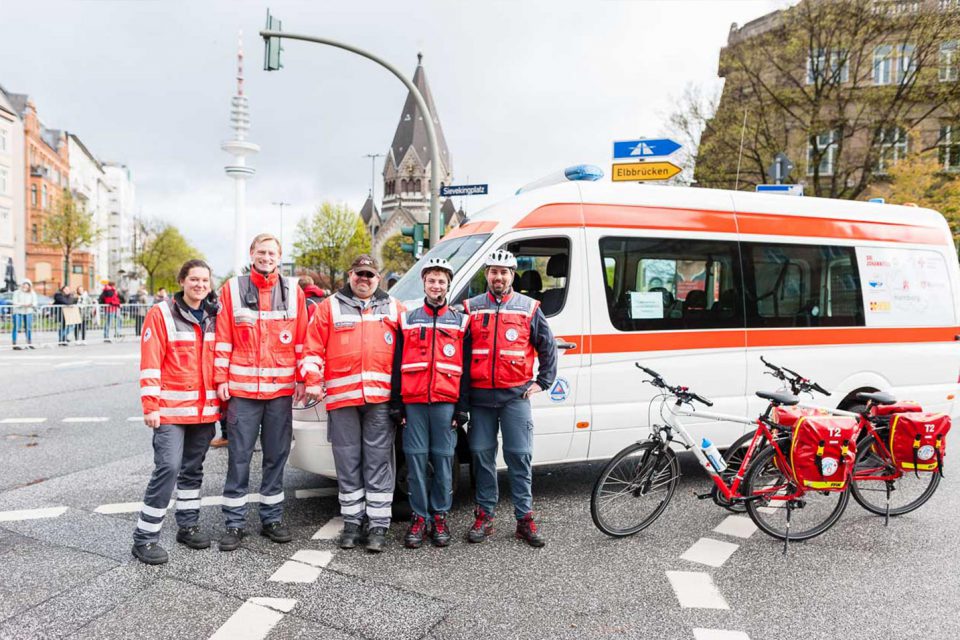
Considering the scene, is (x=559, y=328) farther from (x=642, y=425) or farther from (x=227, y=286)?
(x=227, y=286)

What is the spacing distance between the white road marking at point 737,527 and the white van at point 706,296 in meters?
0.73

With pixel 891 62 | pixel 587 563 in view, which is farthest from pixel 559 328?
pixel 891 62

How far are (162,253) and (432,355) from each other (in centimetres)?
6789

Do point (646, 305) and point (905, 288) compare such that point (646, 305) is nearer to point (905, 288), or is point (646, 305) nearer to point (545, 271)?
point (545, 271)

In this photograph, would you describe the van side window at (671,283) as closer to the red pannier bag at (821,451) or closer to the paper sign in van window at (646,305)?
the paper sign in van window at (646,305)

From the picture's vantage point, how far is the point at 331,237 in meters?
66.1

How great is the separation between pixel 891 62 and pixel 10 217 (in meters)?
59.2

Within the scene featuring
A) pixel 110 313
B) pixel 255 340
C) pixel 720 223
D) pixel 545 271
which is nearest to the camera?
pixel 255 340

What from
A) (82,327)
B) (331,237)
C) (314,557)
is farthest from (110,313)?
(331,237)

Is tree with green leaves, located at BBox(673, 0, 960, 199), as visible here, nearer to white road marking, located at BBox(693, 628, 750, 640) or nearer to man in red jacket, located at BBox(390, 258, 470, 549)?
man in red jacket, located at BBox(390, 258, 470, 549)

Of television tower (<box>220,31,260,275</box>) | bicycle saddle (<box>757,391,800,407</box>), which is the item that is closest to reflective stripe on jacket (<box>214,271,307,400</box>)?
bicycle saddle (<box>757,391,800,407</box>)

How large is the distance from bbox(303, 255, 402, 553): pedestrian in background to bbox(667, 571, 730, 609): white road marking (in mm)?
1868

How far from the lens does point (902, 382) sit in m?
6.42

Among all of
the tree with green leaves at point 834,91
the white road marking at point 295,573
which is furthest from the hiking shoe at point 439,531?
the tree with green leaves at point 834,91
